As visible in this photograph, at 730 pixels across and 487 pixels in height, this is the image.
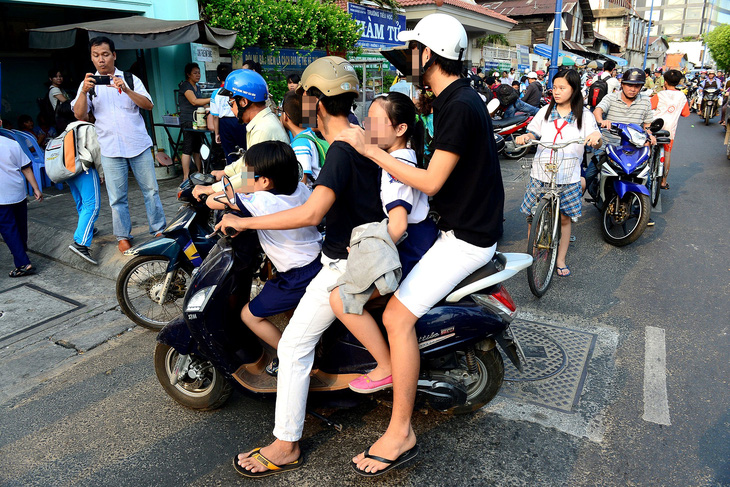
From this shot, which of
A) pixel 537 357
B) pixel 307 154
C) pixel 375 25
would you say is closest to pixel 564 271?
pixel 537 357

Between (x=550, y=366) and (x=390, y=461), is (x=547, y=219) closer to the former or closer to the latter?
(x=550, y=366)

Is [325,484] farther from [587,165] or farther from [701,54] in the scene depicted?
[701,54]

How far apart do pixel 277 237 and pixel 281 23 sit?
312 inches

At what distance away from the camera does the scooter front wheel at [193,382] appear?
10.1ft

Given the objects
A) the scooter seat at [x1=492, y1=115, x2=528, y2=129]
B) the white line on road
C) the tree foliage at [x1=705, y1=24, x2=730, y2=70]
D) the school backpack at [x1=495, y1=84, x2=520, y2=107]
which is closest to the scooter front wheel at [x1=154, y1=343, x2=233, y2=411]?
the white line on road

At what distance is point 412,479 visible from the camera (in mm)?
2566

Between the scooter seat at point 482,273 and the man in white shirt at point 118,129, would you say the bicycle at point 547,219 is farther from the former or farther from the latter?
the man in white shirt at point 118,129

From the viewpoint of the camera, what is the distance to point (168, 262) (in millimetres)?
4023

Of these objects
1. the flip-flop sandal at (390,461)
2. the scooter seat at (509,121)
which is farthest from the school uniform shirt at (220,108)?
the scooter seat at (509,121)

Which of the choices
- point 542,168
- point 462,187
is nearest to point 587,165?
point 542,168

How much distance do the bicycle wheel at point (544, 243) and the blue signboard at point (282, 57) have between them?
6.49 m

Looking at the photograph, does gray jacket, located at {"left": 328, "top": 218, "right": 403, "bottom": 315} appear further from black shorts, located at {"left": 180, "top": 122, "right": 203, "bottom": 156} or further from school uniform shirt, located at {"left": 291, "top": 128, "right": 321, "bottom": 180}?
black shorts, located at {"left": 180, "top": 122, "right": 203, "bottom": 156}

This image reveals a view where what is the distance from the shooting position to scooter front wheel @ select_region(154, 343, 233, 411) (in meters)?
3.07

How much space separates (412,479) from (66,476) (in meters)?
1.73
